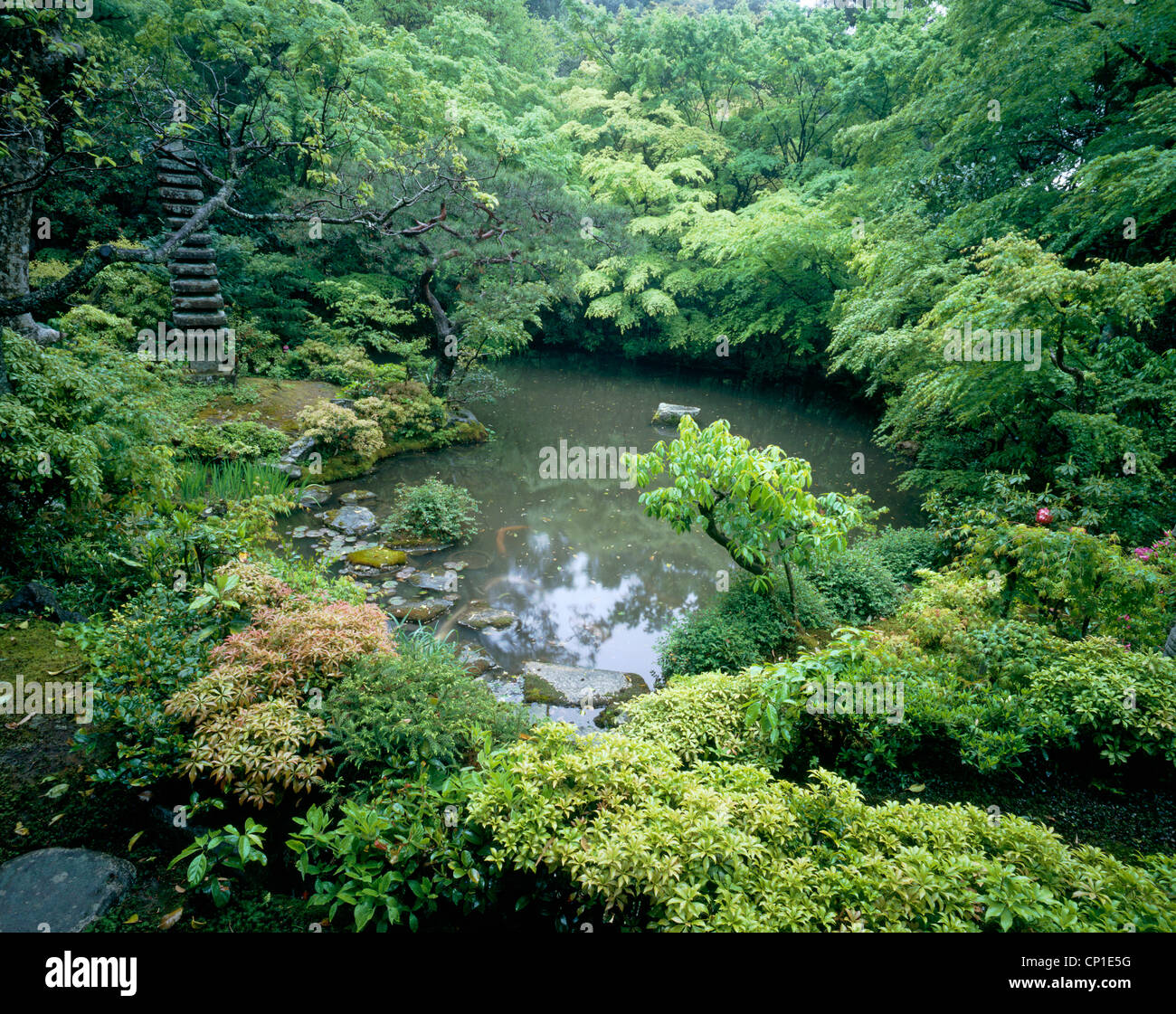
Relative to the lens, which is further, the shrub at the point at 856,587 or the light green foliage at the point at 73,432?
the shrub at the point at 856,587

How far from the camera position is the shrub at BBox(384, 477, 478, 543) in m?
7.80

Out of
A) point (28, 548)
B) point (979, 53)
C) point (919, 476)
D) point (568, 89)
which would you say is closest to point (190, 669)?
point (28, 548)

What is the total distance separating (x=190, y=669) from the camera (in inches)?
115

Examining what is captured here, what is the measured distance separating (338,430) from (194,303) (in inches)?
156

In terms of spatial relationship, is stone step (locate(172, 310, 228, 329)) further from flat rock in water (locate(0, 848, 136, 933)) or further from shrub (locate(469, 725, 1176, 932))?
shrub (locate(469, 725, 1176, 932))

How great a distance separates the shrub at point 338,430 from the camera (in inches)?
368

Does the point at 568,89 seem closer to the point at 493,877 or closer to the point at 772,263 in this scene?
the point at 772,263

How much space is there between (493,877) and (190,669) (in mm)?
1920

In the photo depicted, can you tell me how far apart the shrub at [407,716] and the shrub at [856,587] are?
12.1 feet

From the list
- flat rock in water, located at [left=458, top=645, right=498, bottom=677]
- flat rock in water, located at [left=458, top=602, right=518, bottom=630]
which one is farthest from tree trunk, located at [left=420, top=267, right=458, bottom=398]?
flat rock in water, located at [left=458, top=645, right=498, bottom=677]

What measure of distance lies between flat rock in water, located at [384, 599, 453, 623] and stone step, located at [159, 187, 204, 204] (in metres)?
9.22

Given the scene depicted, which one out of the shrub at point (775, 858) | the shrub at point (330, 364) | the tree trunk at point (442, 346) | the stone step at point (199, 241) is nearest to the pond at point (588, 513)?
the tree trunk at point (442, 346)

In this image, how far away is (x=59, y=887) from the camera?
2.35 meters

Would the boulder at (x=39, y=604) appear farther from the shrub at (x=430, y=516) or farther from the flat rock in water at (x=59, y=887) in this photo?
the shrub at (x=430, y=516)
